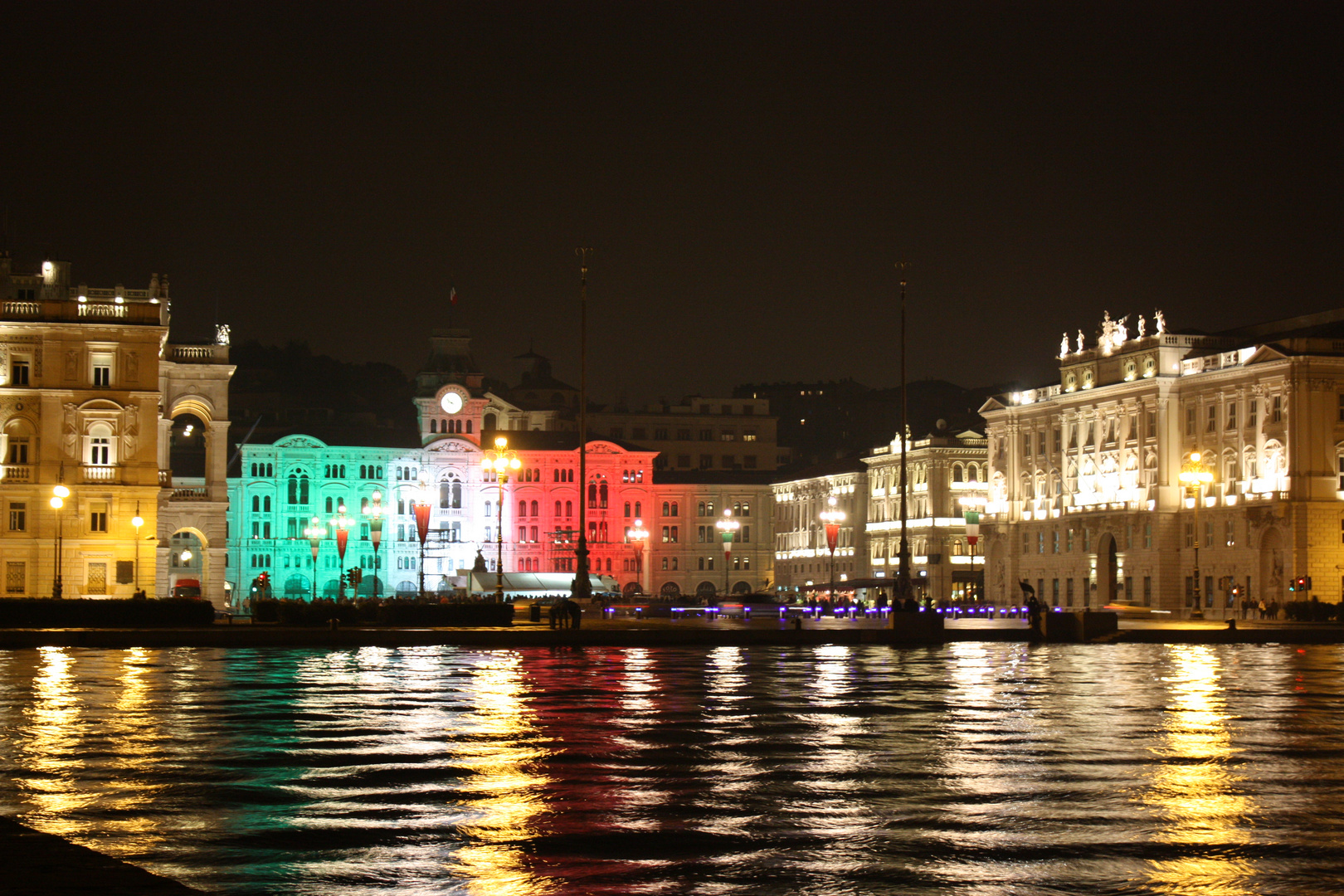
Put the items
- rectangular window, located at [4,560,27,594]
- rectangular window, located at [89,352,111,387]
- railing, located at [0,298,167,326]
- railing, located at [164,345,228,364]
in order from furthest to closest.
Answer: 1. railing, located at [164,345,228,364]
2. rectangular window, located at [89,352,111,387]
3. railing, located at [0,298,167,326]
4. rectangular window, located at [4,560,27,594]

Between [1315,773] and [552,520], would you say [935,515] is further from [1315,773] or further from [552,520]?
[1315,773]

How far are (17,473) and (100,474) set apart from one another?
3871mm

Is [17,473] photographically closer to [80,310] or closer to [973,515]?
[80,310]

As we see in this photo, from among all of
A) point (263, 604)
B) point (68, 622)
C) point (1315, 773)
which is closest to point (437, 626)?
point (263, 604)

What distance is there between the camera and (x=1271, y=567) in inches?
3841

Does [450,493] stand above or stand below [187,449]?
below

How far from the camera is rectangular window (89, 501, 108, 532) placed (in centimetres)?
8269

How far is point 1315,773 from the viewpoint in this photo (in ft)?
62.9

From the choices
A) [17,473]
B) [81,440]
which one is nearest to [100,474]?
[81,440]

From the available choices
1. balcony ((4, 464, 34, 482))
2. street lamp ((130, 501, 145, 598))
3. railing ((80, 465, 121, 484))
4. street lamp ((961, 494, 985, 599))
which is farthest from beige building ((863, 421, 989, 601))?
balcony ((4, 464, 34, 482))

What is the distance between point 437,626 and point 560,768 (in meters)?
42.7

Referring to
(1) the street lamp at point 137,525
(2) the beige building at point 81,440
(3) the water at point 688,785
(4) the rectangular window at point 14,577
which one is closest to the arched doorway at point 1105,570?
(2) the beige building at point 81,440

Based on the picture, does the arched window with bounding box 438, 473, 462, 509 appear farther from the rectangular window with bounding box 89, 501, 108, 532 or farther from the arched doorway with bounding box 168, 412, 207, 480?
the rectangular window with bounding box 89, 501, 108, 532

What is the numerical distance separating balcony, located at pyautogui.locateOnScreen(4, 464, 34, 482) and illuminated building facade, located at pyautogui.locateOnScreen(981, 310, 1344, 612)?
58000mm
